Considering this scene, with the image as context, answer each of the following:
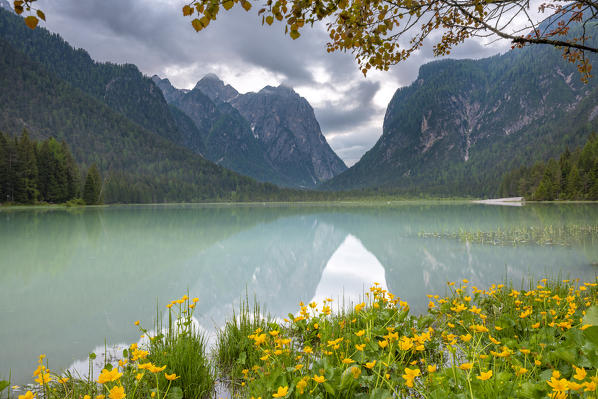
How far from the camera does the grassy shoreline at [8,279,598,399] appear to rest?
8.31 feet

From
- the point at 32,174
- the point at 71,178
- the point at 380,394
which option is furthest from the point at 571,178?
the point at 32,174

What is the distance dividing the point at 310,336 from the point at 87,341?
4552 millimetres

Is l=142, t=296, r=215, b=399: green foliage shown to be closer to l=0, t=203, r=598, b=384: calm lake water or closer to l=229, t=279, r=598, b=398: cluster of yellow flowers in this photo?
l=229, t=279, r=598, b=398: cluster of yellow flowers

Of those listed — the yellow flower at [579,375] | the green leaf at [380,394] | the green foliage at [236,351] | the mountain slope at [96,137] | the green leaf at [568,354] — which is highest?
the mountain slope at [96,137]

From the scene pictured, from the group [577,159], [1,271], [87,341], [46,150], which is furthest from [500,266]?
[46,150]

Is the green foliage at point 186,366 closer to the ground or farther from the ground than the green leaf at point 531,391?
closer to the ground

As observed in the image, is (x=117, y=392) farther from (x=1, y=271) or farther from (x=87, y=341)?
(x=1, y=271)

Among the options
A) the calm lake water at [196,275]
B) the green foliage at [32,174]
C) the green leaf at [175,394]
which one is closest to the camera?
the green leaf at [175,394]

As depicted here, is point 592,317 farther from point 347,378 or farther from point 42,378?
point 42,378

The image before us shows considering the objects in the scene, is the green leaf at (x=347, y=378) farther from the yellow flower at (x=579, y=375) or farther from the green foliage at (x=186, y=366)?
the green foliage at (x=186, y=366)

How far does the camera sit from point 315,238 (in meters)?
25.0

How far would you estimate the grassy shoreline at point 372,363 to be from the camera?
8.31 ft

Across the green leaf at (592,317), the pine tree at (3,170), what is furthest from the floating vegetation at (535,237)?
the pine tree at (3,170)

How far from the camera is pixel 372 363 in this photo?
2.53m
